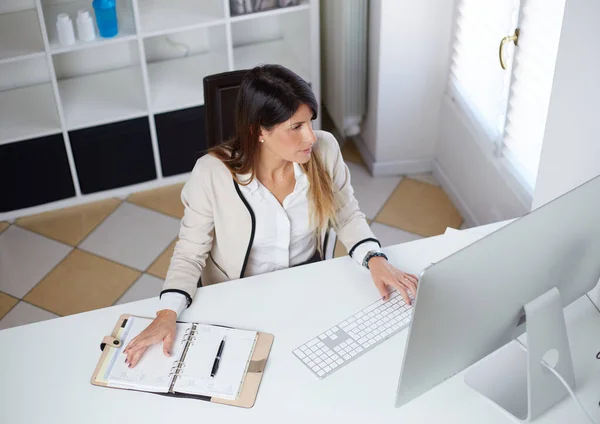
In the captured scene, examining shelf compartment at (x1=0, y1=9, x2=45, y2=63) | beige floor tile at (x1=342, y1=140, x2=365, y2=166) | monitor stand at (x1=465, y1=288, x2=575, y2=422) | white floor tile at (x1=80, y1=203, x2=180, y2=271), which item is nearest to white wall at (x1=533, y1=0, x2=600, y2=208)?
monitor stand at (x1=465, y1=288, x2=575, y2=422)

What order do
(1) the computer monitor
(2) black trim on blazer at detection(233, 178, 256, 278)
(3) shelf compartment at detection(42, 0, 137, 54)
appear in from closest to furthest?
1. (1) the computer monitor
2. (2) black trim on blazer at detection(233, 178, 256, 278)
3. (3) shelf compartment at detection(42, 0, 137, 54)

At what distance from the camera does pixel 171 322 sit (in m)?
2.05

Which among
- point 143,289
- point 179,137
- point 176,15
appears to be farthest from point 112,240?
point 176,15

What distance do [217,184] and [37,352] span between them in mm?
659

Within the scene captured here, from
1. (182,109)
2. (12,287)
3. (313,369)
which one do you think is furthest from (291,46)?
(313,369)

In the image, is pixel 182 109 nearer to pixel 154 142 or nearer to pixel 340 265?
pixel 154 142

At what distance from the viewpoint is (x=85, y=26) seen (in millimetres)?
3391

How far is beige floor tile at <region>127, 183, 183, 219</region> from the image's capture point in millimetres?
3791

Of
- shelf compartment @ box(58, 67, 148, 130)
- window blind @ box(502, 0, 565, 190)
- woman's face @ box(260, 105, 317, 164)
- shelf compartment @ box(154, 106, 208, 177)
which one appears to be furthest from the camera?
shelf compartment @ box(154, 106, 208, 177)

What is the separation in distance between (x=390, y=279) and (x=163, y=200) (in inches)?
76.1

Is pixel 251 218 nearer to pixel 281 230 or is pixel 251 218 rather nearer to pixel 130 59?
pixel 281 230

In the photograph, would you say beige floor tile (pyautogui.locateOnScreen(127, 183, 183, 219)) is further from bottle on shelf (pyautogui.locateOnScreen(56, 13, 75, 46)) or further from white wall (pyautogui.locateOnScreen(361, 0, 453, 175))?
white wall (pyautogui.locateOnScreen(361, 0, 453, 175))

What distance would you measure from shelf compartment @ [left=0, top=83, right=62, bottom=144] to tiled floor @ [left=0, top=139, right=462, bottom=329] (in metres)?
0.43

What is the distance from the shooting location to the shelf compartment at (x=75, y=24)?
135 inches
